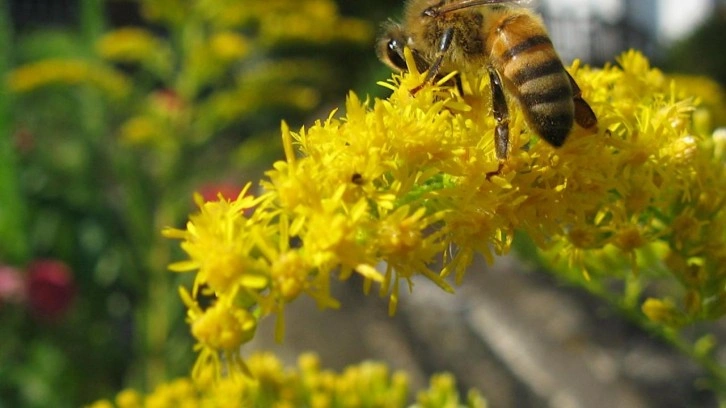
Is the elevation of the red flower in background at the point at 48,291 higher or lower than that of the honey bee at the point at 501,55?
lower

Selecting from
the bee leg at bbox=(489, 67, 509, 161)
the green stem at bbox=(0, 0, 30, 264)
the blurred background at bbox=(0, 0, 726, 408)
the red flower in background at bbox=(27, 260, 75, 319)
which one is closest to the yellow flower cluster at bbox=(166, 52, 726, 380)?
the bee leg at bbox=(489, 67, 509, 161)

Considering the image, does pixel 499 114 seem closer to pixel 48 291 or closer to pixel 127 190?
pixel 127 190

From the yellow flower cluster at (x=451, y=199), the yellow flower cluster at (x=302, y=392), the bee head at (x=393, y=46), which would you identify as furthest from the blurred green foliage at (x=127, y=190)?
the yellow flower cluster at (x=451, y=199)

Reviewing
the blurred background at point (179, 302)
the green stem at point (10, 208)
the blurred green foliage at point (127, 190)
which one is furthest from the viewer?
the green stem at point (10, 208)

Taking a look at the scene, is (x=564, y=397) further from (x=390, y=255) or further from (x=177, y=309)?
(x=390, y=255)

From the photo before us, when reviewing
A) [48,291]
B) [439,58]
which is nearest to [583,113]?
[439,58]

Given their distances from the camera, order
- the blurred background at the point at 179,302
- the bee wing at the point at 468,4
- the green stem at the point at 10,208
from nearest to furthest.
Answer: the bee wing at the point at 468,4 < the blurred background at the point at 179,302 < the green stem at the point at 10,208

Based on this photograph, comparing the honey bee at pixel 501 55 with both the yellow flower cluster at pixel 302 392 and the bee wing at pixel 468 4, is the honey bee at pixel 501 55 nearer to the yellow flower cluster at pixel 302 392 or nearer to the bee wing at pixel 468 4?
the bee wing at pixel 468 4

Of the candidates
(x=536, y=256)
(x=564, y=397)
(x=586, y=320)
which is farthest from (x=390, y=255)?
(x=586, y=320)
